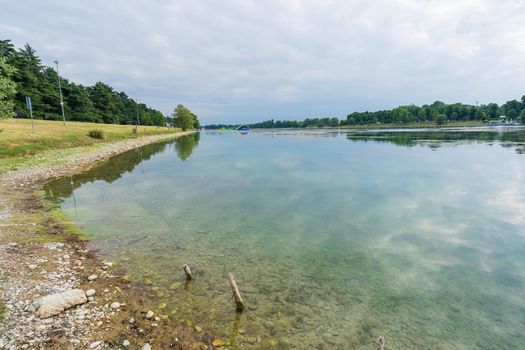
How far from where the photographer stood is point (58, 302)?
866cm

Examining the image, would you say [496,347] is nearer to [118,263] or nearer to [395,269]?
[395,269]

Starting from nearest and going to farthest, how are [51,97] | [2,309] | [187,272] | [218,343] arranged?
1. [2,309]
2. [218,343]
3. [187,272]
4. [51,97]

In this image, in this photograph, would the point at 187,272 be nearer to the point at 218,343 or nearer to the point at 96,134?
the point at 218,343

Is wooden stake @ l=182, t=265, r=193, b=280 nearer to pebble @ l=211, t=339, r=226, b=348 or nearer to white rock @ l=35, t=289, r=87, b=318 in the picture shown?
white rock @ l=35, t=289, r=87, b=318

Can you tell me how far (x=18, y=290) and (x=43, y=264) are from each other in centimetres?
236

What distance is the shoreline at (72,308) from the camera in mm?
7613

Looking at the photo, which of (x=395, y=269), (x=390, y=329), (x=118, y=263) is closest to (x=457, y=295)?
(x=395, y=269)

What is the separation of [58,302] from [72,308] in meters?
0.47

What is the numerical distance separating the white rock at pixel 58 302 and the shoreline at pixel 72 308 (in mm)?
159

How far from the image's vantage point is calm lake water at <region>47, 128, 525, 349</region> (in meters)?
9.45

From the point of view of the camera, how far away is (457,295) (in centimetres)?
1141

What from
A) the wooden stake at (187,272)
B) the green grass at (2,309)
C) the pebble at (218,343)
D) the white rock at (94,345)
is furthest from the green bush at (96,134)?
the pebble at (218,343)

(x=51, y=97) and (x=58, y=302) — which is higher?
(x=51, y=97)

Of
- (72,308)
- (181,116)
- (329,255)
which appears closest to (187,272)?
(72,308)
